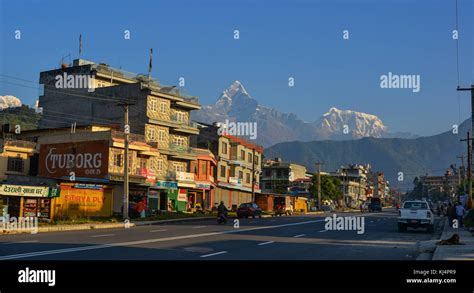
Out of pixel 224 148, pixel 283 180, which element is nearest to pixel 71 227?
pixel 224 148

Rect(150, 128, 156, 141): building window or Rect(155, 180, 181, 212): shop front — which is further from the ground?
Rect(150, 128, 156, 141): building window

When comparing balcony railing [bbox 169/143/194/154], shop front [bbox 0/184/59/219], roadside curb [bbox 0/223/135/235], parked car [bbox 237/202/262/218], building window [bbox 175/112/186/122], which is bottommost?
roadside curb [bbox 0/223/135/235]

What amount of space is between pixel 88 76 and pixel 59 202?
27.5 meters

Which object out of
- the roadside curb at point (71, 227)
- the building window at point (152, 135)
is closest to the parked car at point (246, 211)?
the building window at point (152, 135)

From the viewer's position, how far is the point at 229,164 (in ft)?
255

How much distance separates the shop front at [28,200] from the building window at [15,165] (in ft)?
38.8

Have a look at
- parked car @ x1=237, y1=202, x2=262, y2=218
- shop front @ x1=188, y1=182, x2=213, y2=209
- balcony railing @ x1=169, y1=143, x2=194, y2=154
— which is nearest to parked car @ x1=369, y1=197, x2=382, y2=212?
shop front @ x1=188, y1=182, x2=213, y2=209

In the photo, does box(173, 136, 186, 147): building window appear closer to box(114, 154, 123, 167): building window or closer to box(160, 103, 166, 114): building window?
box(160, 103, 166, 114): building window

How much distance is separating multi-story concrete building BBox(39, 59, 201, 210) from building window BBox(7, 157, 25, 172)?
12.1 metres

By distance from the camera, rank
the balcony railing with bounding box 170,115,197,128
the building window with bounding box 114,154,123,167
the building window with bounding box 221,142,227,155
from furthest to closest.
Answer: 1. the building window with bounding box 221,142,227,155
2. the balcony railing with bounding box 170,115,197,128
3. the building window with bounding box 114,154,123,167

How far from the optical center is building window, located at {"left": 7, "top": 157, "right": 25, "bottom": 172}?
165 feet

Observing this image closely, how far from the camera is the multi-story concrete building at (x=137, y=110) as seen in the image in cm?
6081

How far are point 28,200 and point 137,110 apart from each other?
77.6 ft
